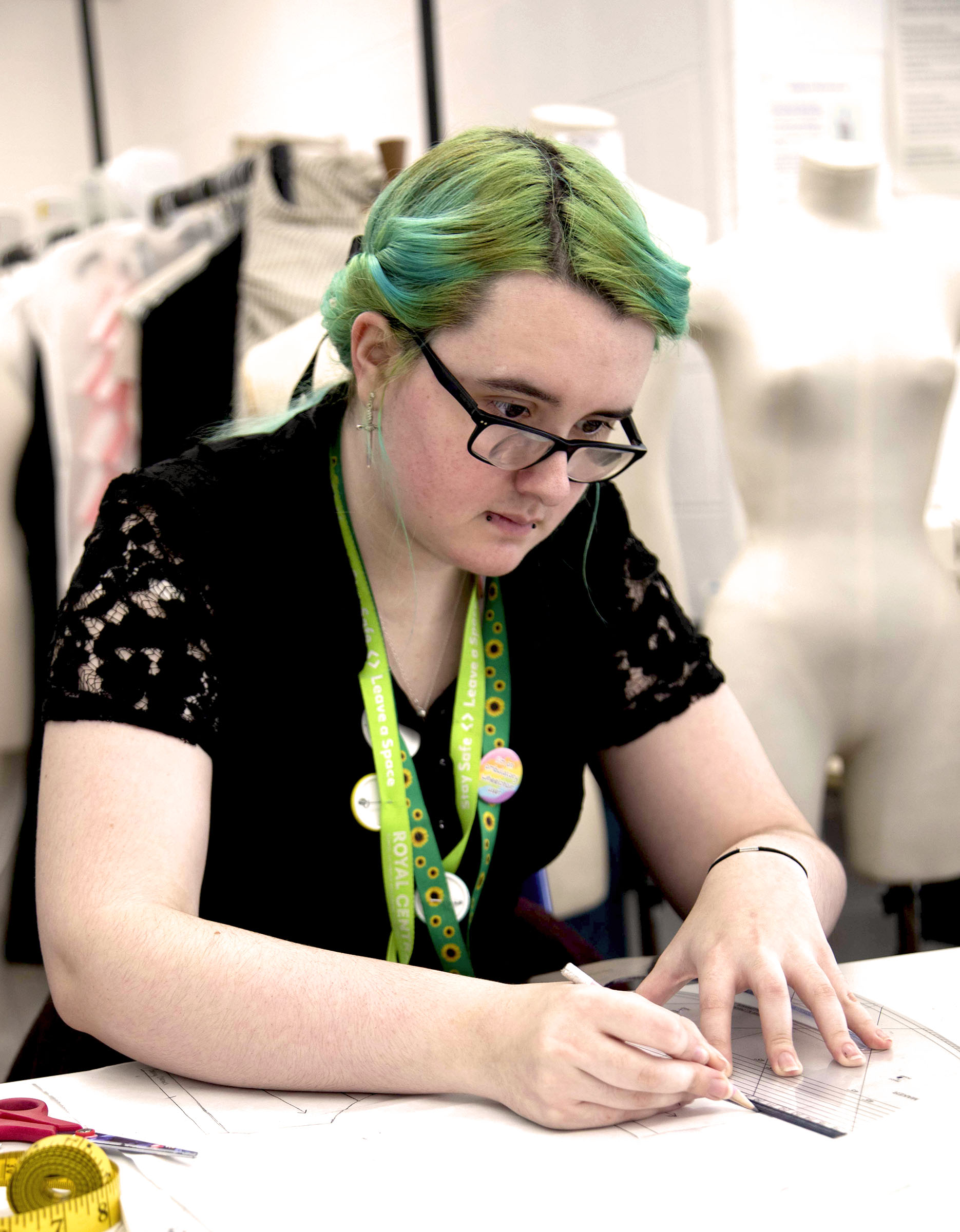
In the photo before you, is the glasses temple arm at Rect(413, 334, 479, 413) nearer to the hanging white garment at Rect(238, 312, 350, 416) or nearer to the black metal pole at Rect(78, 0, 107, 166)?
the hanging white garment at Rect(238, 312, 350, 416)

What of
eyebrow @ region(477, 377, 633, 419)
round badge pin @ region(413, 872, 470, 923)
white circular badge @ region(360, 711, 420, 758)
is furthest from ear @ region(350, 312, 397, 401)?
round badge pin @ region(413, 872, 470, 923)

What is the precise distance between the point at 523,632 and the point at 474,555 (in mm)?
225

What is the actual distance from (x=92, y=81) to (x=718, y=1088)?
3.75 metres

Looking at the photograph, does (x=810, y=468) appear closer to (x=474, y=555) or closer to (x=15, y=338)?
(x=474, y=555)

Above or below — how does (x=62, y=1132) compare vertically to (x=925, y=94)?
below

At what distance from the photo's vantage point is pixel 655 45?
259 cm

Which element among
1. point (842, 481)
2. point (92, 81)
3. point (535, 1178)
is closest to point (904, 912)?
point (842, 481)

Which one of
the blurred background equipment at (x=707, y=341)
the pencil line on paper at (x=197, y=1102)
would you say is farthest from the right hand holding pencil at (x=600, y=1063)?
the blurred background equipment at (x=707, y=341)

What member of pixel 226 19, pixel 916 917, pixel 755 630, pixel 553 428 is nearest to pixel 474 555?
pixel 553 428

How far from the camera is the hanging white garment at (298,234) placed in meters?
2.41

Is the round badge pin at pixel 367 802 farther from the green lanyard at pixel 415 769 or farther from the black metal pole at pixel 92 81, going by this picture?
the black metal pole at pixel 92 81

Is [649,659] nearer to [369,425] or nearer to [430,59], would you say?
[369,425]

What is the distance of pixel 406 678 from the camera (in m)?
1.31

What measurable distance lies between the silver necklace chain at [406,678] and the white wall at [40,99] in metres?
3.40
